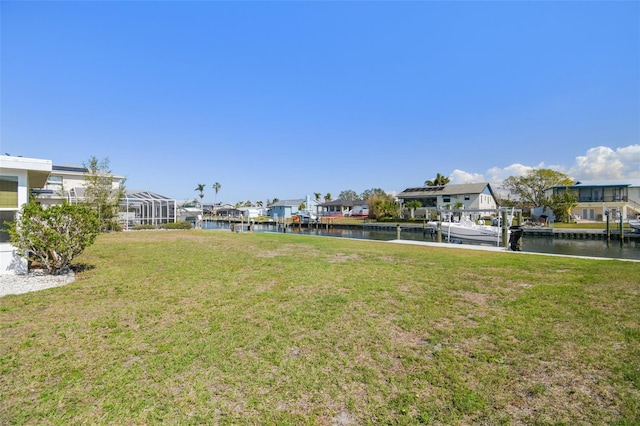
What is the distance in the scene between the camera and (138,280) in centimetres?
638

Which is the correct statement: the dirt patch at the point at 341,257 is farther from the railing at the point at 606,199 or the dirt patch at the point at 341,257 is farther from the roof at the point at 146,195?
the railing at the point at 606,199

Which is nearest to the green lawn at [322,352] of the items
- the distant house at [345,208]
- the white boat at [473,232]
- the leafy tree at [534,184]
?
the white boat at [473,232]

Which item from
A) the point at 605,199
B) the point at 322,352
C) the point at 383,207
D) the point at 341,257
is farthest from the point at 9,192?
the point at 605,199

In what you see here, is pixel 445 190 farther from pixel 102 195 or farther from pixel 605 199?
pixel 102 195

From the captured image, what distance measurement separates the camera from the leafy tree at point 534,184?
132 ft

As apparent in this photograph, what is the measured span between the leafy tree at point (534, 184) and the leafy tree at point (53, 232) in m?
46.3

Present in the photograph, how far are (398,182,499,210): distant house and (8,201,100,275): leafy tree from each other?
39.7m

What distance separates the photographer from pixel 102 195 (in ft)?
65.3

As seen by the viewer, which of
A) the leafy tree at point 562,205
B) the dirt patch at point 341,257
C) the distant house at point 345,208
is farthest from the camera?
the distant house at point 345,208

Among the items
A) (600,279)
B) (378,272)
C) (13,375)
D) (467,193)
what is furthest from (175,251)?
(467,193)

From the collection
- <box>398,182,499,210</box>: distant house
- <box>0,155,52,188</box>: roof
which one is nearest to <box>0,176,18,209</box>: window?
<box>0,155,52,188</box>: roof

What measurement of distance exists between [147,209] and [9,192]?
797 inches

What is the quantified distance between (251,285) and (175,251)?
582 centimetres

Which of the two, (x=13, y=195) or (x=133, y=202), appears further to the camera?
(x=133, y=202)
